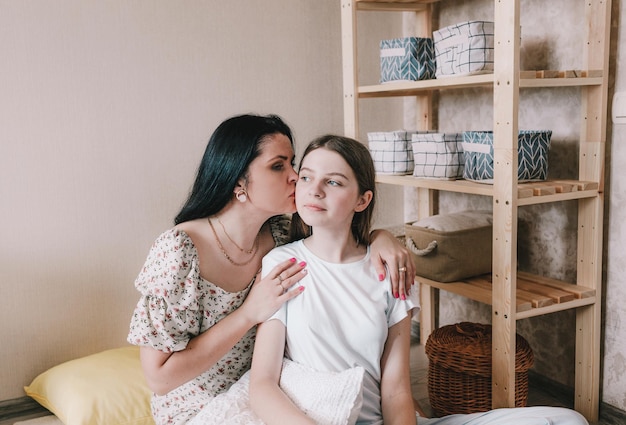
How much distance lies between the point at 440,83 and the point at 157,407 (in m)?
1.36

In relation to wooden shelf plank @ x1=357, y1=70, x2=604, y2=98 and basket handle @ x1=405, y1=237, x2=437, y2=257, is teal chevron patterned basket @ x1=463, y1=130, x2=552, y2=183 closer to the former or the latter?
wooden shelf plank @ x1=357, y1=70, x2=604, y2=98

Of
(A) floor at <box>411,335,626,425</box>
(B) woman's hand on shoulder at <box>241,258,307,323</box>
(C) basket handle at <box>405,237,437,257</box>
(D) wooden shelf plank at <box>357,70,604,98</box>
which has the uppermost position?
(D) wooden shelf plank at <box>357,70,604,98</box>

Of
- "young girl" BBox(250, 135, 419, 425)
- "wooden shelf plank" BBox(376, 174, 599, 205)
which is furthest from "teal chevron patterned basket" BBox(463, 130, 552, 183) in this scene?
"young girl" BBox(250, 135, 419, 425)

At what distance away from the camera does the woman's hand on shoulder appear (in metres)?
1.55

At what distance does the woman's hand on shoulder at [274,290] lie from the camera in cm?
155

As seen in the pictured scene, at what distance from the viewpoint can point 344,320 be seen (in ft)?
5.05

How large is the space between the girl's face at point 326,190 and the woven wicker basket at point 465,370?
875 mm

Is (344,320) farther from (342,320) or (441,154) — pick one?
(441,154)

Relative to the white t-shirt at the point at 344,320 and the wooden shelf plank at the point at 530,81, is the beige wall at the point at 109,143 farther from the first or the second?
the white t-shirt at the point at 344,320

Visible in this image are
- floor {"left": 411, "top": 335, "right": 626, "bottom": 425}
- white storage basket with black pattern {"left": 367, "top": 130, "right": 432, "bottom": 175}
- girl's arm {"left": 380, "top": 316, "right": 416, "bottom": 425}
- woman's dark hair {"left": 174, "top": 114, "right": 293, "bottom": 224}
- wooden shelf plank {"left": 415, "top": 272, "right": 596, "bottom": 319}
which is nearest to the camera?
girl's arm {"left": 380, "top": 316, "right": 416, "bottom": 425}

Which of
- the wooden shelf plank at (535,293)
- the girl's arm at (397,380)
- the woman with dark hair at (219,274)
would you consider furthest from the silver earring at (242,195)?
the wooden shelf plank at (535,293)

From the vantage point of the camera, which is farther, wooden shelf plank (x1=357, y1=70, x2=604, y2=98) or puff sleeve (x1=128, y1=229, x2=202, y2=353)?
wooden shelf plank (x1=357, y1=70, x2=604, y2=98)

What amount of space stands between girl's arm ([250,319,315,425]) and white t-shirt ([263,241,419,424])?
0.11ft

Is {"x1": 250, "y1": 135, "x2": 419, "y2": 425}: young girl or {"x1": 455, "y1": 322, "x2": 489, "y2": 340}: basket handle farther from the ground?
{"x1": 250, "y1": 135, "x2": 419, "y2": 425}: young girl
